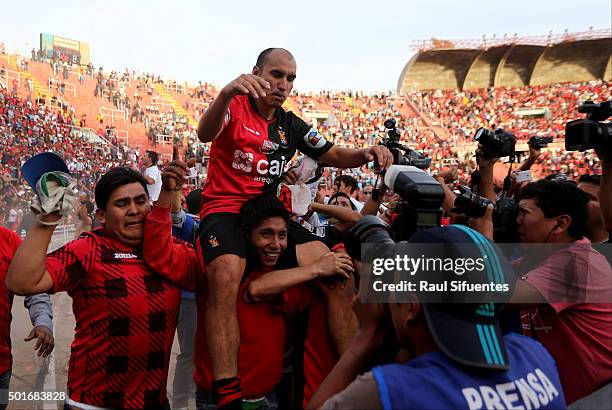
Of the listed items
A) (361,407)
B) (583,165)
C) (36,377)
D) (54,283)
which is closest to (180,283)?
(54,283)

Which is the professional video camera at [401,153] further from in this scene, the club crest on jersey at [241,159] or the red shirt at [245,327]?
the red shirt at [245,327]

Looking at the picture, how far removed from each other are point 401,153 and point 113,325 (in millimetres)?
1726

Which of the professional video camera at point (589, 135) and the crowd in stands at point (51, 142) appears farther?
the crowd in stands at point (51, 142)

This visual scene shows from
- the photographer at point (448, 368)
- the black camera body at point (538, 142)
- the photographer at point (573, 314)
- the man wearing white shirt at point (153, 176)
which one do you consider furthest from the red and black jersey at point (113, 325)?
the black camera body at point (538, 142)

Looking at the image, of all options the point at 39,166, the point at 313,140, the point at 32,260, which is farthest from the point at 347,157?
the point at 32,260

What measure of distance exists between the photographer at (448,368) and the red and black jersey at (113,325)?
1.22 metres

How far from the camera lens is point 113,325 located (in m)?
2.52

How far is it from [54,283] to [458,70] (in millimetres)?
47275

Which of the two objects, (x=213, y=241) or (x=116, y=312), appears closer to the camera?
(x=116, y=312)

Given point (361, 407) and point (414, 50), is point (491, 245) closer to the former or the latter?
point (361, 407)

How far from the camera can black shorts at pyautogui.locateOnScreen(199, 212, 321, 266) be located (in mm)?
2764

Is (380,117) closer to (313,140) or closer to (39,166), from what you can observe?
(313,140)

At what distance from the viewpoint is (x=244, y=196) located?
309 centimetres

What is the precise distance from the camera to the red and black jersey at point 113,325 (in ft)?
8.18
